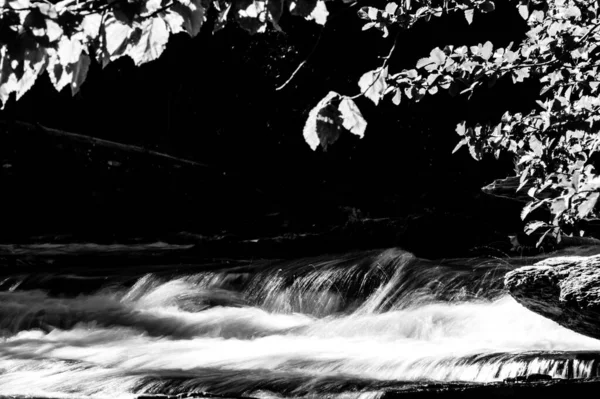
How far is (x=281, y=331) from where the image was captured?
695cm

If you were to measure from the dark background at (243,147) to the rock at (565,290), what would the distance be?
662 cm

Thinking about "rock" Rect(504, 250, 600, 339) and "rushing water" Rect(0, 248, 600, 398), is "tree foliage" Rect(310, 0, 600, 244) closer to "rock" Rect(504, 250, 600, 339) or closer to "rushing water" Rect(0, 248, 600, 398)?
"rock" Rect(504, 250, 600, 339)

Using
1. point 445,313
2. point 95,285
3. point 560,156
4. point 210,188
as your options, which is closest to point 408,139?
point 210,188

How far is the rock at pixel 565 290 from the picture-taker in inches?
178

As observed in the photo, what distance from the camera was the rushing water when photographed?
193 inches

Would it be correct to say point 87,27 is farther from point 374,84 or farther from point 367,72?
point 367,72

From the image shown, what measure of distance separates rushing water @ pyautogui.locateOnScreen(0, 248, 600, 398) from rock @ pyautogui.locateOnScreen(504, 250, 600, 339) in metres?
0.22

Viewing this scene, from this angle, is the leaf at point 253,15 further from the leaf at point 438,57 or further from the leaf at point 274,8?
the leaf at point 438,57

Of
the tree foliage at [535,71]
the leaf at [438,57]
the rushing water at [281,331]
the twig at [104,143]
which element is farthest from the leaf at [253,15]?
the twig at [104,143]

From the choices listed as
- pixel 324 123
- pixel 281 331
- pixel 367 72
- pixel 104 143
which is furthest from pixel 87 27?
pixel 104 143

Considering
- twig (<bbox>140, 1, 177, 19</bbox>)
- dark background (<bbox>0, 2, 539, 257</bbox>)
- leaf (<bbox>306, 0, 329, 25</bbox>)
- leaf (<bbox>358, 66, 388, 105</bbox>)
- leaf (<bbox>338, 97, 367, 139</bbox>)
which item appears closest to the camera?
twig (<bbox>140, 1, 177, 19</bbox>)

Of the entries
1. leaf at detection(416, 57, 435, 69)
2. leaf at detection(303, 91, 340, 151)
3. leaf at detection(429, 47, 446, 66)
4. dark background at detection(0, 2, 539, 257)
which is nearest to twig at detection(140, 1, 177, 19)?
leaf at detection(303, 91, 340, 151)

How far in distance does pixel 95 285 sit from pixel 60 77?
769 cm

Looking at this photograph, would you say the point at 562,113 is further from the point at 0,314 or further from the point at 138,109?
the point at 138,109
